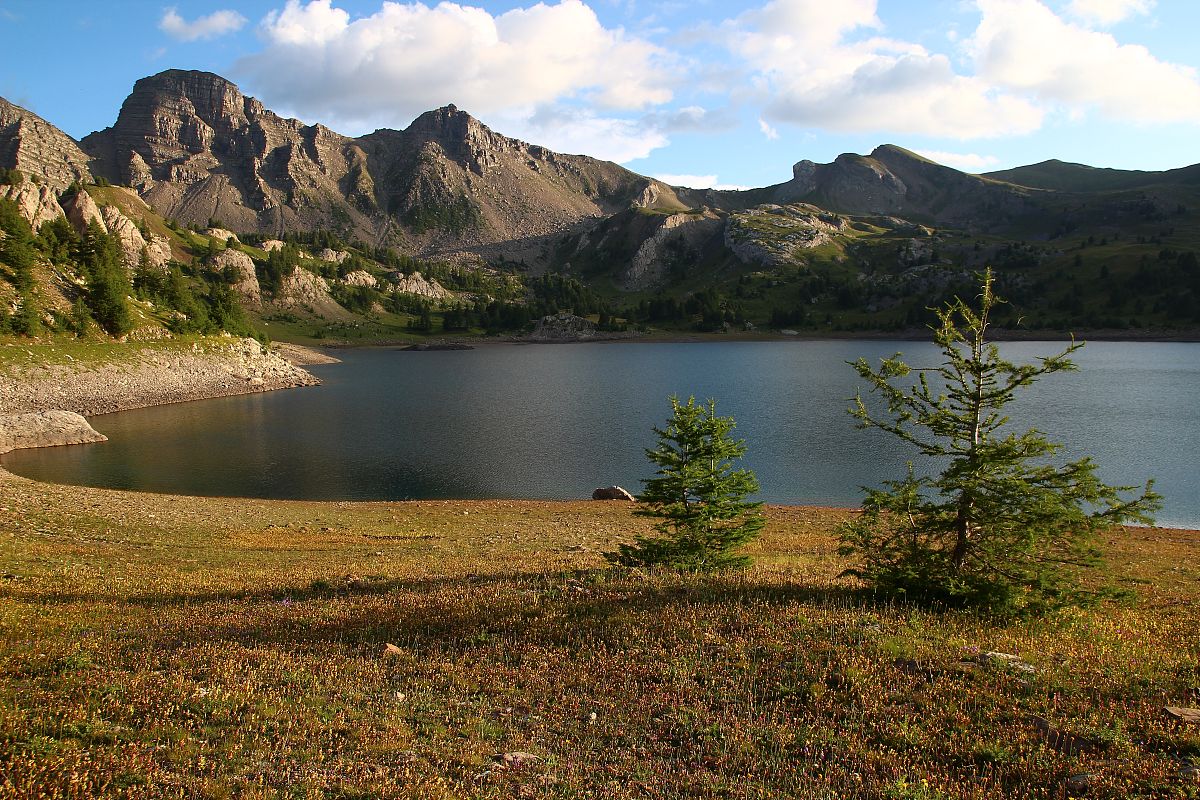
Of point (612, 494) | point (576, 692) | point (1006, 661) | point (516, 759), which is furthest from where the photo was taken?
point (612, 494)

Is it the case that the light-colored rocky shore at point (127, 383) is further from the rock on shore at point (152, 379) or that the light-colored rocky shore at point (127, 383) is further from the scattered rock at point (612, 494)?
the scattered rock at point (612, 494)

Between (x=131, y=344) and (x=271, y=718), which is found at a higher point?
(x=131, y=344)

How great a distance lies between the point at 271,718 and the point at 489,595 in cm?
644

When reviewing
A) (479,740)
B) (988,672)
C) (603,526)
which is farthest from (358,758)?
(603,526)

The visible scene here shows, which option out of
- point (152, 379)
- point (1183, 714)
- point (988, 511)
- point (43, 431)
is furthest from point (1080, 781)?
point (152, 379)

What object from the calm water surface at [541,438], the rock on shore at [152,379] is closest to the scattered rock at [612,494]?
the calm water surface at [541,438]

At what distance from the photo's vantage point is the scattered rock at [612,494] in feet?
161

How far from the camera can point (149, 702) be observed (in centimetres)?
863

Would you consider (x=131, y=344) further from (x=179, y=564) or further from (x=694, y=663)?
(x=694, y=663)

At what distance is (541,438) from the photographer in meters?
72.4

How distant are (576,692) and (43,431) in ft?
246

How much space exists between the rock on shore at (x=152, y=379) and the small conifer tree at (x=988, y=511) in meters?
90.3

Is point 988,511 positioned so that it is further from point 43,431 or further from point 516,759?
point 43,431

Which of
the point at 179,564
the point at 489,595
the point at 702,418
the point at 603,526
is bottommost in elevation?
the point at 603,526
